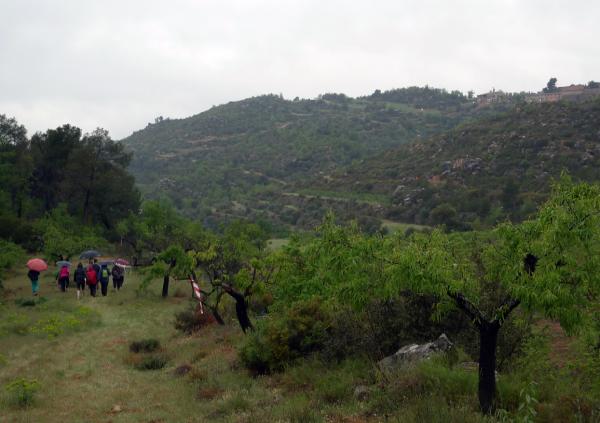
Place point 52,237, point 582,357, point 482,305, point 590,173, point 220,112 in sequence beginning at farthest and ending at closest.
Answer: point 220,112, point 590,173, point 52,237, point 482,305, point 582,357

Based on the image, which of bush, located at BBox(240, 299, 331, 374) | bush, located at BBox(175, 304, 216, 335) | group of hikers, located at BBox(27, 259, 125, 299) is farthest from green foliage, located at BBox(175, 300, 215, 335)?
group of hikers, located at BBox(27, 259, 125, 299)

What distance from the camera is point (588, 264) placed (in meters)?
6.03

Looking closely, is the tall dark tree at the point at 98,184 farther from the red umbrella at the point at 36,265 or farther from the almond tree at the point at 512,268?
the almond tree at the point at 512,268

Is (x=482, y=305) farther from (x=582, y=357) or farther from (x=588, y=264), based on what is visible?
(x=588, y=264)

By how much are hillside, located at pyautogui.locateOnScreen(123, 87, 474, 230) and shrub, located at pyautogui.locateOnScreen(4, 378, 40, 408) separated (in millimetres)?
67728

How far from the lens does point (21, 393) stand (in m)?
9.83

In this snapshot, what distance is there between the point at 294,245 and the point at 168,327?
630cm

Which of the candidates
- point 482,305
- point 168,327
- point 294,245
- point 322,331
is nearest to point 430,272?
point 482,305

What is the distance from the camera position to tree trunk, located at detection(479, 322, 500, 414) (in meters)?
6.78

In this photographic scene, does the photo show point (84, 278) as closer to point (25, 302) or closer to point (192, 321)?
point (25, 302)

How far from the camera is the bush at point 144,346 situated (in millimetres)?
14672

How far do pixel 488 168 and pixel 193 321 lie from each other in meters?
49.4

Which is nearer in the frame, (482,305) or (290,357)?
(482,305)

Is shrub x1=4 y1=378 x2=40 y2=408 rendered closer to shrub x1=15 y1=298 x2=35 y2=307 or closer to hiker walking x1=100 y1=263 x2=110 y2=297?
shrub x1=15 y1=298 x2=35 y2=307
